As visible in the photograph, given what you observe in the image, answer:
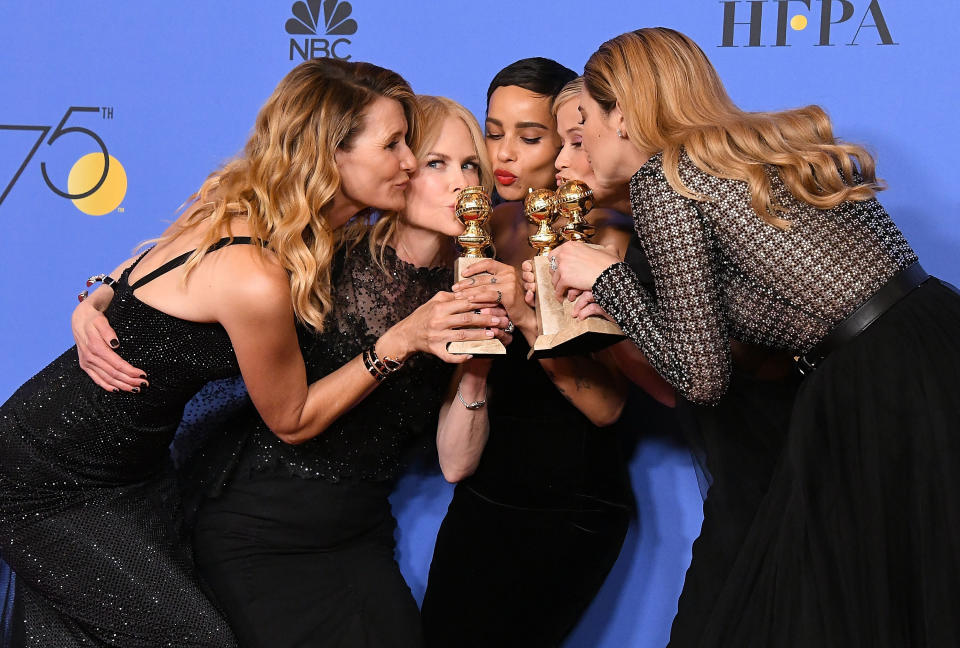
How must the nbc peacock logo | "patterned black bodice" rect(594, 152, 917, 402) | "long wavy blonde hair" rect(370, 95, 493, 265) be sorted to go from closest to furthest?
"patterned black bodice" rect(594, 152, 917, 402), "long wavy blonde hair" rect(370, 95, 493, 265), the nbc peacock logo

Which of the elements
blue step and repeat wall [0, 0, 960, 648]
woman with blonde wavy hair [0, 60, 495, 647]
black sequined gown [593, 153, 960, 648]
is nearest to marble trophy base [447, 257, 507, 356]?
woman with blonde wavy hair [0, 60, 495, 647]

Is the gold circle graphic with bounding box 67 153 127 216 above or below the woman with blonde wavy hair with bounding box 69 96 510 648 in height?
above

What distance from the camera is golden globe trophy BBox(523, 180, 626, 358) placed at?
179cm

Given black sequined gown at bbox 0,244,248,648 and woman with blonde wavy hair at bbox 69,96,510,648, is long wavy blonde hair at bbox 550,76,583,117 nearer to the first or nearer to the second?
woman with blonde wavy hair at bbox 69,96,510,648

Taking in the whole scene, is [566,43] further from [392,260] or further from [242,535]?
[242,535]

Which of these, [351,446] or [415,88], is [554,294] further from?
[415,88]

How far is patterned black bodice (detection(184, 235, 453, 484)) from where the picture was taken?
2025 millimetres

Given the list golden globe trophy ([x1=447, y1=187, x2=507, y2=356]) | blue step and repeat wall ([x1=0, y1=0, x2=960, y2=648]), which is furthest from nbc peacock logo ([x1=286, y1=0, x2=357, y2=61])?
golden globe trophy ([x1=447, y1=187, x2=507, y2=356])

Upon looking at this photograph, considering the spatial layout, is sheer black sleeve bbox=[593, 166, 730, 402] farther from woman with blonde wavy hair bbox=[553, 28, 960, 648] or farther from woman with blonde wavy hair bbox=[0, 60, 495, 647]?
woman with blonde wavy hair bbox=[0, 60, 495, 647]

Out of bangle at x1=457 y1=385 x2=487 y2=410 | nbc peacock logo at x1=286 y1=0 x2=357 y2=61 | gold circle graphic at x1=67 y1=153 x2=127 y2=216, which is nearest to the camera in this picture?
bangle at x1=457 y1=385 x2=487 y2=410

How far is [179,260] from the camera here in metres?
1.83

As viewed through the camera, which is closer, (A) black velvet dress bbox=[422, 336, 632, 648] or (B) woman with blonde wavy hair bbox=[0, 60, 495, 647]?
(B) woman with blonde wavy hair bbox=[0, 60, 495, 647]

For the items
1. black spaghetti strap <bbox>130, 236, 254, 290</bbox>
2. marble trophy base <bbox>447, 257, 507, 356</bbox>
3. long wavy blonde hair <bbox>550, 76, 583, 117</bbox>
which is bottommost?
Answer: marble trophy base <bbox>447, 257, 507, 356</bbox>

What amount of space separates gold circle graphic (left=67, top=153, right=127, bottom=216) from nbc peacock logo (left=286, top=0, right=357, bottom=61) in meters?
0.60
